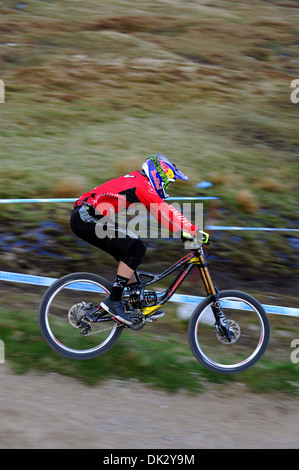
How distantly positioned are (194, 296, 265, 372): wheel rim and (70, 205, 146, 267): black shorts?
1073 mm

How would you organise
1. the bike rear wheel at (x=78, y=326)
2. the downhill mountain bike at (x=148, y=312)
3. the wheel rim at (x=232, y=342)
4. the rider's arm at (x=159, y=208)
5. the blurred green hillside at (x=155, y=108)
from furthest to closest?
the blurred green hillside at (x=155, y=108), the wheel rim at (x=232, y=342), the downhill mountain bike at (x=148, y=312), the bike rear wheel at (x=78, y=326), the rider's arm at (x=159, y=208)

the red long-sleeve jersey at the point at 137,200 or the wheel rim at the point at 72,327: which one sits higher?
the red long-sleeve jersey at the point at 137,200

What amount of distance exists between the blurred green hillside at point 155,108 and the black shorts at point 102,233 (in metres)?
2.86

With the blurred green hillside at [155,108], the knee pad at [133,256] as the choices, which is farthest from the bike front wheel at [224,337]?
the blurred green hillside at [155,108]

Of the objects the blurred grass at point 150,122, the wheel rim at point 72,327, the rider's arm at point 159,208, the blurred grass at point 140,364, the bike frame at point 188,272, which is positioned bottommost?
the blurred grass at point 140,364

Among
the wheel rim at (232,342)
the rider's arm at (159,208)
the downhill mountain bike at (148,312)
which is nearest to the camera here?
the rider's arm at (159,208)

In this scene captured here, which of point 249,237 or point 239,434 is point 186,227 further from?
point 249,237

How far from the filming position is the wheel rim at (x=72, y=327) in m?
5.57

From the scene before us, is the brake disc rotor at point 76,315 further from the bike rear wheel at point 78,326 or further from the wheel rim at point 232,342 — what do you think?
the wheel rim at point 232,342

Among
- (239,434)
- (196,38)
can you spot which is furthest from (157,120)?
(239,434)

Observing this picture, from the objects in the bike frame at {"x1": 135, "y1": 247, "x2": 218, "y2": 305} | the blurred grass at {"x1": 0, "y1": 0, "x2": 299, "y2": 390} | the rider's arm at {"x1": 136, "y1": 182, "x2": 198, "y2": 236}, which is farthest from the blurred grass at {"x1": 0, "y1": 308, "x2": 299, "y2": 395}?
the rider's arm at {"x1": 136, "y1": 182, "x2": 198, "y2": 236}

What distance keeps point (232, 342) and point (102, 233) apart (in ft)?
5.85
